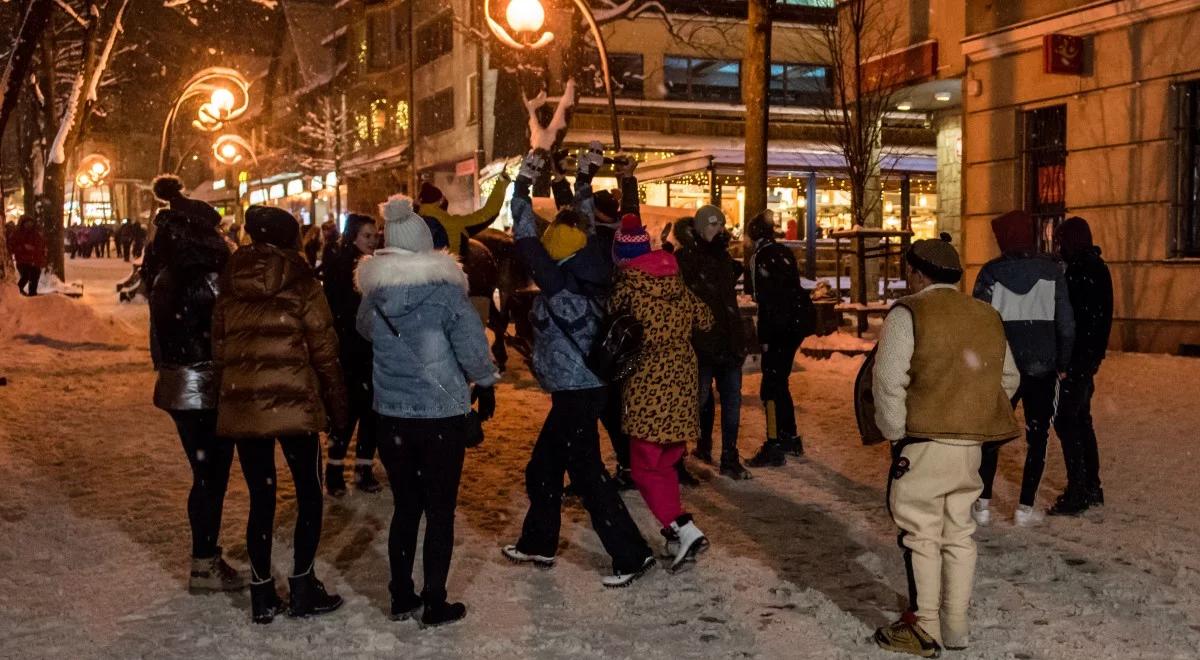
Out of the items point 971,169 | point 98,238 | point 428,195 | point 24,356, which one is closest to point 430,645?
point 428,195

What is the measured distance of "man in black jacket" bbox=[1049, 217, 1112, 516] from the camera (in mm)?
6574

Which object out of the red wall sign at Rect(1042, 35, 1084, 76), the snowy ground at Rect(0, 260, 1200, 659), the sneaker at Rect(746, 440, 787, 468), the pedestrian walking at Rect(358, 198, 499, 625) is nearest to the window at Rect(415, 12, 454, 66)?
the red wall sign at Rect(1042, 35, 1084, 76)

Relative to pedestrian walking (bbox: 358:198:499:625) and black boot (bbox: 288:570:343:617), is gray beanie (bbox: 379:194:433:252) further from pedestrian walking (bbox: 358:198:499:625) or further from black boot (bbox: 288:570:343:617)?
black boot (bbox: 288:570:343:617)

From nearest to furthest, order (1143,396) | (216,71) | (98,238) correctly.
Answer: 1. (1143,396)
2. (216,71)
3. (98,238)

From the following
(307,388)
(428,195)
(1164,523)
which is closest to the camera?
(307,388)

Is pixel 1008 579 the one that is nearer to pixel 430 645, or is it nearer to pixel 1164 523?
pixel 1164 523

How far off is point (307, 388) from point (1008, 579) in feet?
11.3

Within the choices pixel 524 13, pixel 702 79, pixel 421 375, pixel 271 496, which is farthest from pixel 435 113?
pixel 421 375

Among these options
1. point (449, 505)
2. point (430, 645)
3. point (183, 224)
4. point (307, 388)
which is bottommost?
point (430, 645)

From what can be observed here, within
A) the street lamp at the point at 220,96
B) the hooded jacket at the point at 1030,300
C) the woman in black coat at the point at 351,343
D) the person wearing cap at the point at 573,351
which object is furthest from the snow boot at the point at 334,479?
the street lamp at the point at 220,96

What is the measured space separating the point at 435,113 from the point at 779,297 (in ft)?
112

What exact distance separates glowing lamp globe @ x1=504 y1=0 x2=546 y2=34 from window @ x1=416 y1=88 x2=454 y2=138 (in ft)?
83.4

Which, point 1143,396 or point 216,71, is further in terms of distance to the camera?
point 216,71

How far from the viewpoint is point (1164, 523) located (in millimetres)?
6523
